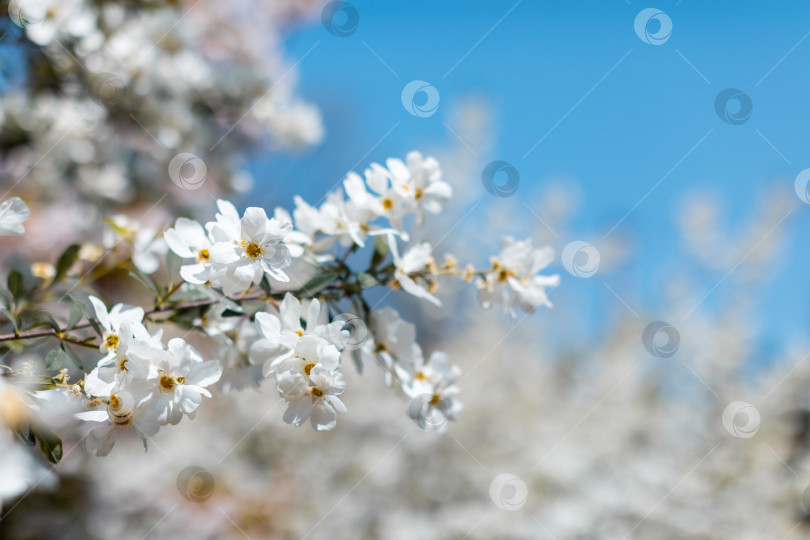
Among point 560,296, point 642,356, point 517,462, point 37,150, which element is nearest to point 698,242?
point 642,356

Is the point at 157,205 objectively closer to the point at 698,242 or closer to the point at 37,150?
the point at 37,150

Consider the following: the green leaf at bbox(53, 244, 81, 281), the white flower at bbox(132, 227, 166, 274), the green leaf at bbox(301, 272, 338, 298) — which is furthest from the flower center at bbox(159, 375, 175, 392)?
the green leaf at bbox(53, 244, 81, 281)

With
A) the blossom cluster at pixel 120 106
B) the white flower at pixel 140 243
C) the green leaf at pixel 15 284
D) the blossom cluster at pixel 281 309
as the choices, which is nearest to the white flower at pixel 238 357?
the blossom cluster at pixel 281 309

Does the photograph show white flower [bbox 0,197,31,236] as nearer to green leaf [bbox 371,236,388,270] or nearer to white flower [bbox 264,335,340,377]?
white flower [bbox 264,335,340,377]

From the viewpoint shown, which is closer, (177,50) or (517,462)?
(177,50)

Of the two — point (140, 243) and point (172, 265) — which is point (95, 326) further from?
point (140, 243)

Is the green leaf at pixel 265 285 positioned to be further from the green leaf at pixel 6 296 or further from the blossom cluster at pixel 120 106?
the blossom cluster at pixel 120 106
